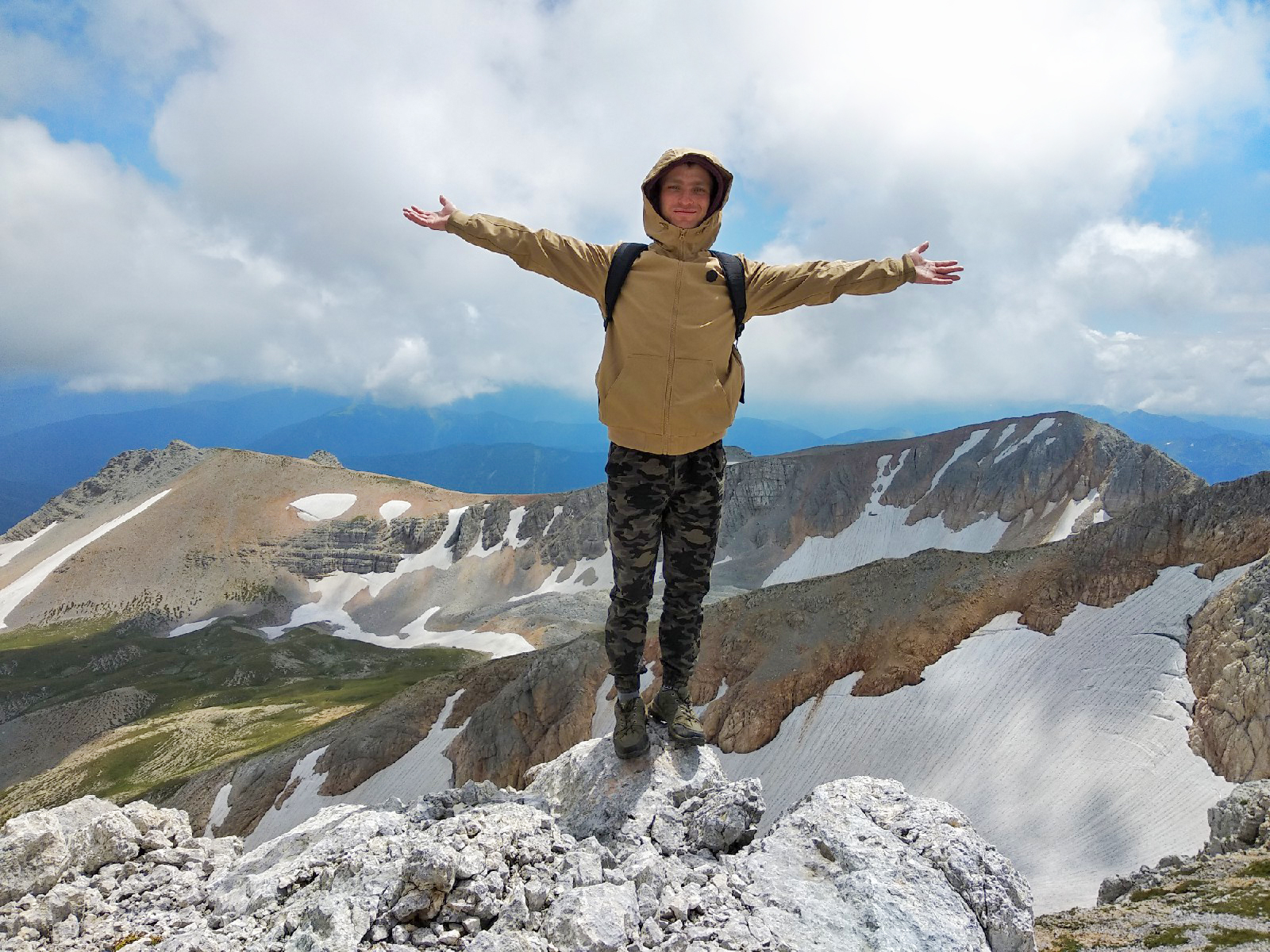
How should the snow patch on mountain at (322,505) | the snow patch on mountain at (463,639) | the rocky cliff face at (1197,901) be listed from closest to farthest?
the rocky cliff face at (1197,901) < the snow patch on mountain at (463,639) < the snow patch on mountain at (322,505)

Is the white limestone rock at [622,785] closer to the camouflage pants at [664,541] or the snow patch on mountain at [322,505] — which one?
the camouflage pants at [664,541]

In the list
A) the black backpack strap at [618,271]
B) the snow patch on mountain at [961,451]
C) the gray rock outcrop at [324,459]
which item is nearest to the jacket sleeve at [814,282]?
the black backpack strap at [618,271]

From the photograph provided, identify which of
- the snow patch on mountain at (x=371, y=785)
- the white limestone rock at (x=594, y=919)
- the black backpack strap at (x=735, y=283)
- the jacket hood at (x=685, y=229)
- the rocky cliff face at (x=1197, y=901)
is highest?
the jacket hood at (x=685, y=229)

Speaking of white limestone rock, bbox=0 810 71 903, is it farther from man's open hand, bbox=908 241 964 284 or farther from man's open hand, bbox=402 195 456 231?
man's open hand, bbox=908 241 964 284

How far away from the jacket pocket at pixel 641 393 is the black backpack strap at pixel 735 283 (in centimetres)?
85

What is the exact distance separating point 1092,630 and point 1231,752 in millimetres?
8836

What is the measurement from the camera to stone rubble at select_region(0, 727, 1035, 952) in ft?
14.9

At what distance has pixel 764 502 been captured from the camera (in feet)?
342

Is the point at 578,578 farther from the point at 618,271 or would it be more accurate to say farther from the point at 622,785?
the point at 618,271

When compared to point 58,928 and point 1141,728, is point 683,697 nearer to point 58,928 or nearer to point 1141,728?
point 58,928

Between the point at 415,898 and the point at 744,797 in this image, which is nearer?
the point at 415,898

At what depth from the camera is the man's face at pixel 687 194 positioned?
5.77m

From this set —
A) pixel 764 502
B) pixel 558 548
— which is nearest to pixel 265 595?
pixel 558 548

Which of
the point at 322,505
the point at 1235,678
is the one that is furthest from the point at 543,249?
the point at 322,505
